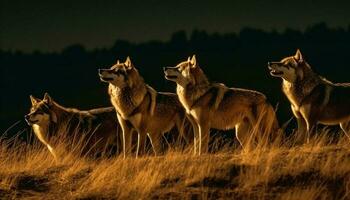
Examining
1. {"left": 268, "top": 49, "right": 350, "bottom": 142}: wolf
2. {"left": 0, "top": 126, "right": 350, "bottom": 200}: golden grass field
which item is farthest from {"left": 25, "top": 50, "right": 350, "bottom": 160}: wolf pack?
{"left": 0, "top": 126, "right": 350, "bottom": 200}: golden grass field

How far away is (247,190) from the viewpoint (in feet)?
35.1

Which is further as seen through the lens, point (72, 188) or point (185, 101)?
point (185, 101)

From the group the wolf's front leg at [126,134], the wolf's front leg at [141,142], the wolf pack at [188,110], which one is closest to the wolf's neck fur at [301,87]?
the wolf pack at [188,110]

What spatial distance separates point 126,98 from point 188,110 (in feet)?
4.43

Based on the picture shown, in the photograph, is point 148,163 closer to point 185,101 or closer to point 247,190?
point 247,190

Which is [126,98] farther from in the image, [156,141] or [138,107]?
Answer: [156,141]

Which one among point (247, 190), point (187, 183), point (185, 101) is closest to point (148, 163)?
point (187, 183)

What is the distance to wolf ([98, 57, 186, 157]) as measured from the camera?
15648 mm

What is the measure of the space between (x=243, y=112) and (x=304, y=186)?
521 cm

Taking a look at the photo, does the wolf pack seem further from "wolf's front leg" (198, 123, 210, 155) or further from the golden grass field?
the golden grass field

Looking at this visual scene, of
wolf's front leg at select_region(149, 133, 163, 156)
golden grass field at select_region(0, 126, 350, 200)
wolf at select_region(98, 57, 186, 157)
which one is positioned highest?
wolf at select_region(98, 57, 186, 157)

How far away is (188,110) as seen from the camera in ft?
51.1

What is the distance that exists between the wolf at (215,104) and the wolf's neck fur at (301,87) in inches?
30.7

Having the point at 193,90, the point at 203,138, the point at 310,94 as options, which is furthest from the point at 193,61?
the point at 310,94
